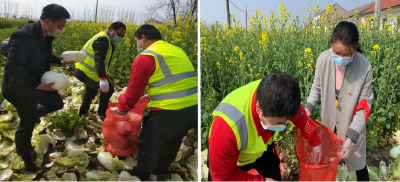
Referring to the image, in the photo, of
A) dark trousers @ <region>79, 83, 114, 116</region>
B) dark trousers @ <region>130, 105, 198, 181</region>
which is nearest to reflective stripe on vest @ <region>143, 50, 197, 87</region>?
dark trousers @ <region>130, 105, 198, 181</region>

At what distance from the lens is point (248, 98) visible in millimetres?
1201

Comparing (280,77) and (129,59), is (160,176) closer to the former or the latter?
(129,59)

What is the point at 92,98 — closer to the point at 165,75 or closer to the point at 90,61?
the point at 90,61

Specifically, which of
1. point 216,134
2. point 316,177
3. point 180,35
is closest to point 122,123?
point 180,35

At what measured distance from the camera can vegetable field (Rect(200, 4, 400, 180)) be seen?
2.28 meters

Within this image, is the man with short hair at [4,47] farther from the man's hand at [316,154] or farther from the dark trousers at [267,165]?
the man's hand at [316,154]

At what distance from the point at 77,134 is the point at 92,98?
0.32 meters

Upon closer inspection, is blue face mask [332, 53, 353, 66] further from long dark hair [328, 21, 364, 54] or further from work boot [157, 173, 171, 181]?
work boot [157, 173, 171, 181]

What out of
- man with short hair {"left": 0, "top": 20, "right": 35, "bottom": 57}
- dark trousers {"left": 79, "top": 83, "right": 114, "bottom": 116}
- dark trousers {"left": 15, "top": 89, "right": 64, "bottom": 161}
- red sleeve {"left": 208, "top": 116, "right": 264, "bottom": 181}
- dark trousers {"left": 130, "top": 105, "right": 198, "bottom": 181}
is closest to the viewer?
red sleeve {"left": 208, "top": 116, "right": 264, "bottom": 181}

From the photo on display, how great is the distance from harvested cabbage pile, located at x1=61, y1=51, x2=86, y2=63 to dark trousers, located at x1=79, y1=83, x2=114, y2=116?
0.81 feet

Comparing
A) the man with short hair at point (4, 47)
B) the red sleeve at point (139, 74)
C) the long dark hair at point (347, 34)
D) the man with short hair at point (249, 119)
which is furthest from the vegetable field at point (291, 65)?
the man with short hair at point (4, 47)

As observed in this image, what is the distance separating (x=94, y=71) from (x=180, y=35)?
75 centimetres

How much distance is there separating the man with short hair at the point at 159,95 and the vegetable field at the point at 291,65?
0.48 meters

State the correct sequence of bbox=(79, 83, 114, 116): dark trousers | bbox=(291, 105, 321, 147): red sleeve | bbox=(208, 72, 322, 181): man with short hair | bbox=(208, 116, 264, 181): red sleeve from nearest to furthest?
bbox=(208, 72, 322, 181): man with short hair → bbox=(208, 116, 264, 181): red sleeve → bbox=(291, 105, 321, 147): red sleeve → bbox=(79, 83, 114, 116): dark trousers
